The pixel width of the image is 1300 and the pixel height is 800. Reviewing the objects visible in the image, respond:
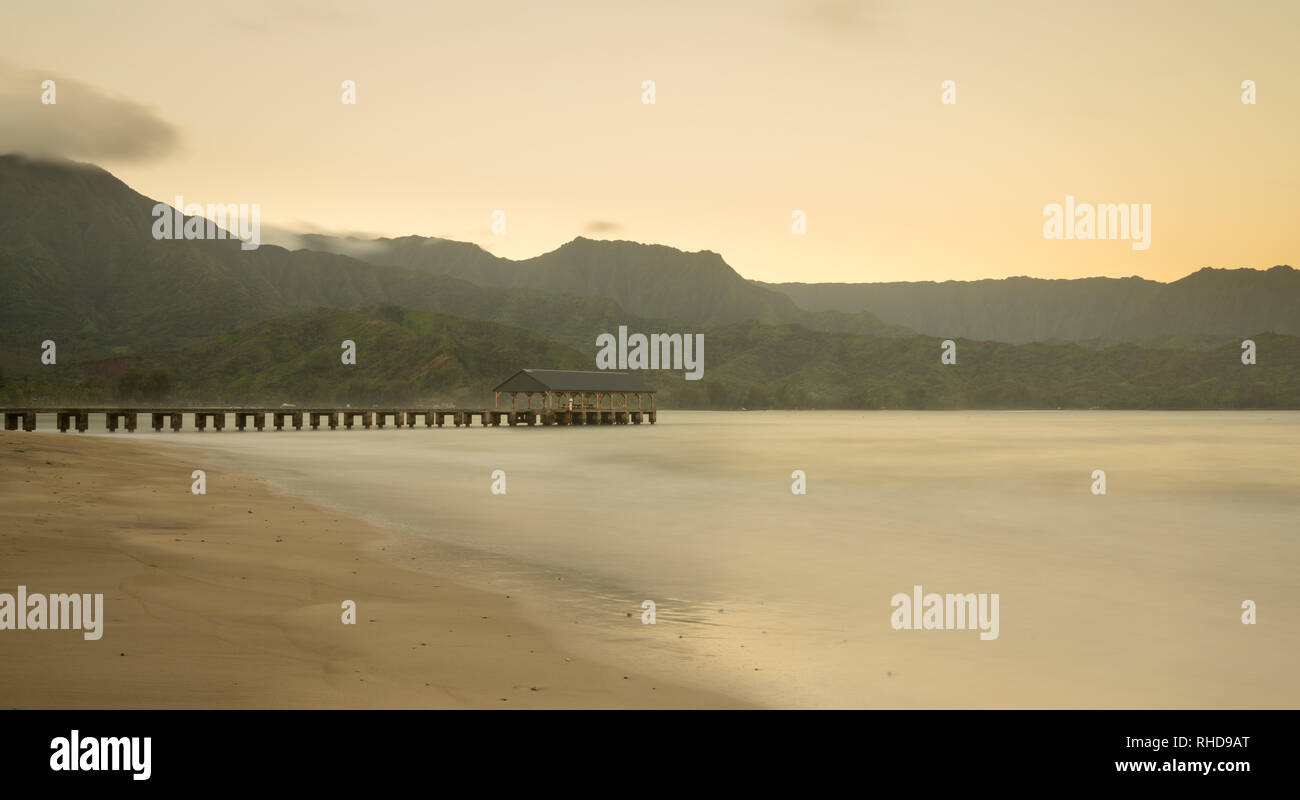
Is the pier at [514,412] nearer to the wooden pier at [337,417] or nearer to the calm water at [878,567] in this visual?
the wooden pier at [337,417]

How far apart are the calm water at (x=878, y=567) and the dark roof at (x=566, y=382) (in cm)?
4290

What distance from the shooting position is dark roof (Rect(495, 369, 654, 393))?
80.1 metres

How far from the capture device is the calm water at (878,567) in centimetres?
847

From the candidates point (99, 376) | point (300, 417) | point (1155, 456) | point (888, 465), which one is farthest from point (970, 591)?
point (99, 376)

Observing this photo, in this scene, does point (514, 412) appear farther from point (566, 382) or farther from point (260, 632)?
point (260, 632)

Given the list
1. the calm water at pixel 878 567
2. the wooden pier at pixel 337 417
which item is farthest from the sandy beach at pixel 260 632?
the wooden pier at pixel 337 417

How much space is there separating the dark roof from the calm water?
42.9 meters

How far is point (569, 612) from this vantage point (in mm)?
10609

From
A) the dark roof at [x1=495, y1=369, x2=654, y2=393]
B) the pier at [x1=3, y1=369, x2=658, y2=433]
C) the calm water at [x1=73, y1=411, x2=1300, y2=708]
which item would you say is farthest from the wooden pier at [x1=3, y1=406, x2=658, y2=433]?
the calm water at [x1=73, y1=411, x2=1300, y2=708]

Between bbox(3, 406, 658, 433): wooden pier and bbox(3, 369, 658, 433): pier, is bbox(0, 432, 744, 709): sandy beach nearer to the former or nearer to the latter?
bbox(3, 406, 658, 433): wooden pier

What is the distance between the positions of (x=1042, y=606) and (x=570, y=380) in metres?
73.1

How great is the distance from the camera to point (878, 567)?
14992 millimetres

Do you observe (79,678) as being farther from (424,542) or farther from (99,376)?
(99,376)

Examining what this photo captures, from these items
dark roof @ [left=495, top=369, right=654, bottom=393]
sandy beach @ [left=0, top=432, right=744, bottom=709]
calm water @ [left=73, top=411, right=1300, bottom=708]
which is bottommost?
calm water @ [left=73, top=411, right=1300, bottom=708]
